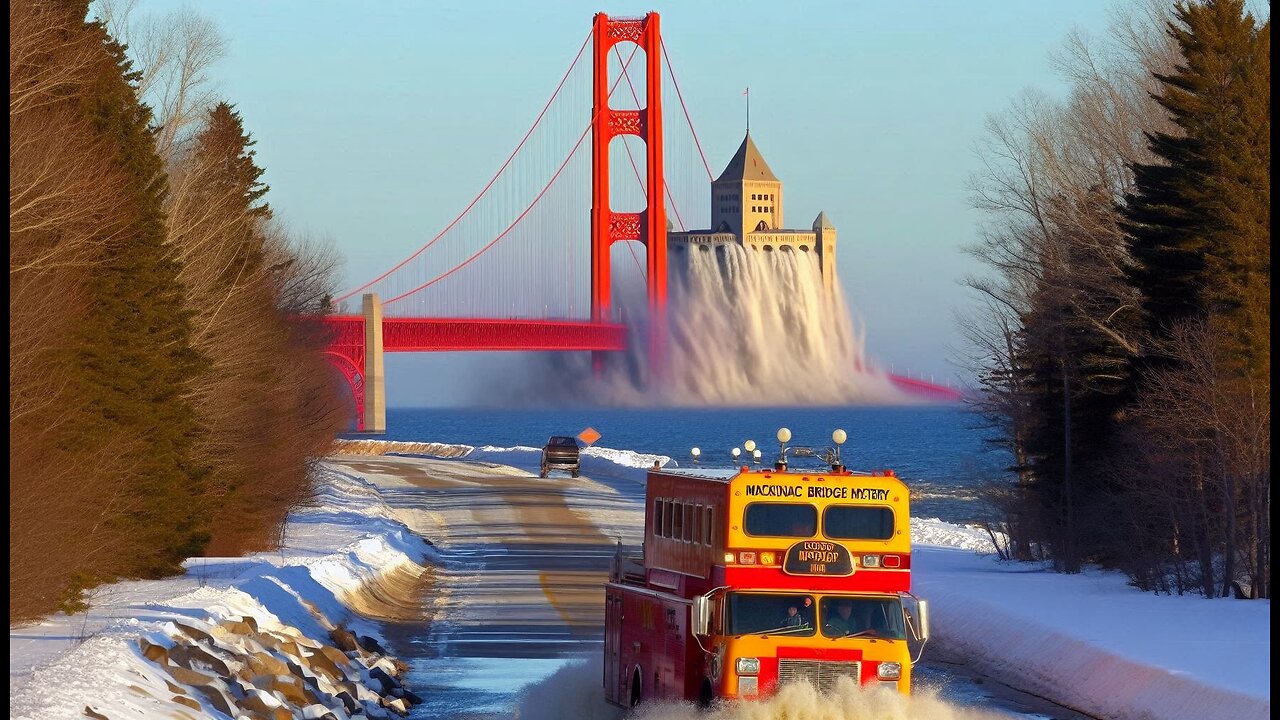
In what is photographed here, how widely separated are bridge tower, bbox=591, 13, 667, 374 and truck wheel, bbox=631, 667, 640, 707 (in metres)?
95.6

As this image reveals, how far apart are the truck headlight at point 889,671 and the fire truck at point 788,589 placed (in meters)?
0.01

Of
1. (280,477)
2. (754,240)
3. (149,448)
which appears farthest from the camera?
(754,240)

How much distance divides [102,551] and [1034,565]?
845 inches

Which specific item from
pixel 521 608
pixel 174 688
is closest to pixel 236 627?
pixel 174 688

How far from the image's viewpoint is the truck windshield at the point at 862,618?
14789 mm

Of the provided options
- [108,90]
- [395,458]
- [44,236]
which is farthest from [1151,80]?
[395,458]

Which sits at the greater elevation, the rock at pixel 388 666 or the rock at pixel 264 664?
the rock at pixel 264 664

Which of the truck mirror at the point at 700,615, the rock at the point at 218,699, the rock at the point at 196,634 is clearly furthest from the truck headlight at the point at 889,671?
the rock at the point at 196,634

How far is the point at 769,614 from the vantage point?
14820mm

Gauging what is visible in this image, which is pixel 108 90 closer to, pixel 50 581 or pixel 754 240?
pixel 50 581

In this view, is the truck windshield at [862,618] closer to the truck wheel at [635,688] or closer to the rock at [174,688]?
the truck wheel at [635,688]

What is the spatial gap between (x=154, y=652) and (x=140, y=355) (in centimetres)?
952

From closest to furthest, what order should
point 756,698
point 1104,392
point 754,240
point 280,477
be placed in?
point 756,698 < point 1104,392 < point 280,477 < point 754,240

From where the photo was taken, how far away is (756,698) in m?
14.5
